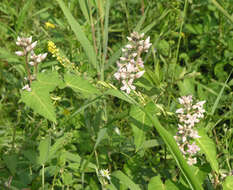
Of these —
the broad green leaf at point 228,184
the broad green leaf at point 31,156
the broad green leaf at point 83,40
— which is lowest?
the broad green leaf at point 228,184

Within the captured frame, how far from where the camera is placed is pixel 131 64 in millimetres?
1676

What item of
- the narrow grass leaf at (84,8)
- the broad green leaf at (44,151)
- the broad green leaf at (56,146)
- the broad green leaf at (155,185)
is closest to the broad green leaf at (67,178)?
the broad green leaf at (56,146)

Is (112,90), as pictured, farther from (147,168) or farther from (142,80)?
(147,168)

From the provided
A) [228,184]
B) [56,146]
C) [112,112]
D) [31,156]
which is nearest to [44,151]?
[56,146]

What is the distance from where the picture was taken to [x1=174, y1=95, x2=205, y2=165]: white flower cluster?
1.48m

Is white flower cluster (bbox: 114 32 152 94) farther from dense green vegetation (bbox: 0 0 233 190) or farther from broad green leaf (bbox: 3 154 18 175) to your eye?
broad green leaf (bbox: 3 154 18 175)

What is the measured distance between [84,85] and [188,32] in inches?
93.2

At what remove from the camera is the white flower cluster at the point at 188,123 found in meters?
1.48

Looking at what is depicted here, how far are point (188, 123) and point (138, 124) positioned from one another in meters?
0.27

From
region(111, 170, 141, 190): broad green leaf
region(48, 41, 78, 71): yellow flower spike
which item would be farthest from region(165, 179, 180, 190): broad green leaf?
region(48, 41, 78, 71): yellow flower spike

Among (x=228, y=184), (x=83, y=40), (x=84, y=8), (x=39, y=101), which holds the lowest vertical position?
(x=228, y=184)

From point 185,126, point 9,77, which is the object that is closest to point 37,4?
point 9,77

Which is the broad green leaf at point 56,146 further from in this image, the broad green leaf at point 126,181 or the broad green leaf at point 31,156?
the broad green leaf at point 126,181

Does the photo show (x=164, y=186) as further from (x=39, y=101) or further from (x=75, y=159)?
(x=39, y=101)
